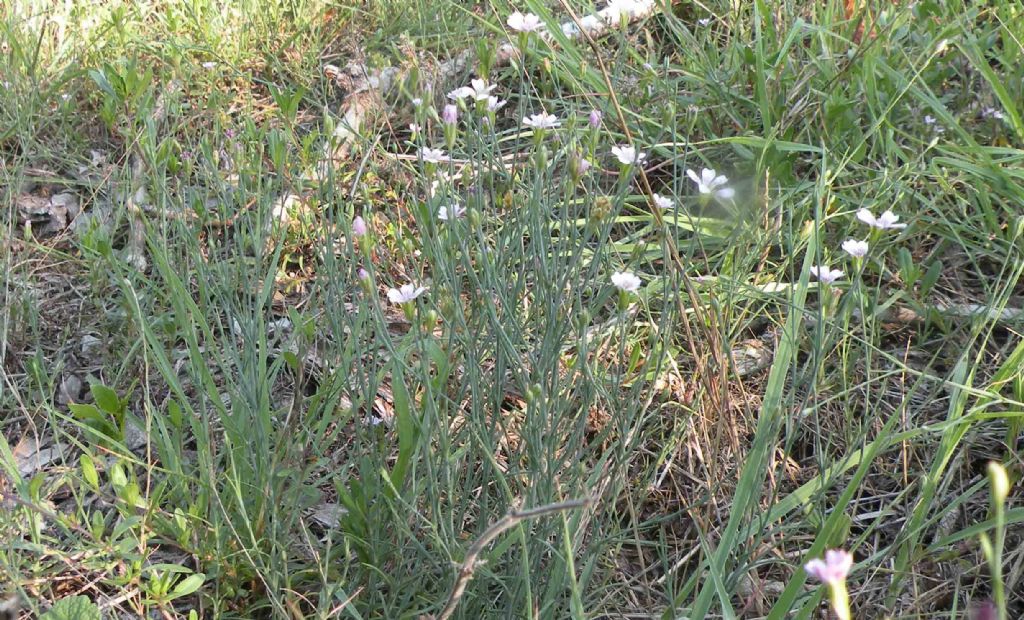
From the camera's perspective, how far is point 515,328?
4.17 feet

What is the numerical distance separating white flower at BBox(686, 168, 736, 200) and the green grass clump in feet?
0.08

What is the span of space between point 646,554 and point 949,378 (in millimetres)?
618

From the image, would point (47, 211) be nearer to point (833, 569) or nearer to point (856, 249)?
point (856, 249)

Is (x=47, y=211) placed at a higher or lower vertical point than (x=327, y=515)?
higher

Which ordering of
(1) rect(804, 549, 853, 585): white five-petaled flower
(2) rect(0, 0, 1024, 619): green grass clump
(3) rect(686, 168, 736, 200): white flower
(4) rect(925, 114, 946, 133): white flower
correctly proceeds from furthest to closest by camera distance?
(4) rect(925, 114, 946, 133): white flower → (3) rect(686, 168, 736, 200): white flower → (2) rect(0, 0, 1024, 619): green grass clump → (1) rect(804, 549, 853, 585): white five-petaled flower

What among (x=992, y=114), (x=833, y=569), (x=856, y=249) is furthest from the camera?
(x=992, y=114)

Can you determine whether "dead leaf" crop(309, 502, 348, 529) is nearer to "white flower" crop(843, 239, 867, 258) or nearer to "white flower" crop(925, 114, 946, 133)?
"white flower" crop(843, 239, 867, 258)

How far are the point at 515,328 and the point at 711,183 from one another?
585 millimetres

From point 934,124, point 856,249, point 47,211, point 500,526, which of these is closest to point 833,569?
point 500,526

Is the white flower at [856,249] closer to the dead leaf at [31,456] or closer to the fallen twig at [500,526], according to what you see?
the fallen twig at [500,526]

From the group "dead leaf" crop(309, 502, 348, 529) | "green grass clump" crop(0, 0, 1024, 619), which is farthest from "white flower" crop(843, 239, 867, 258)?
"dead leaf" crop(309, 502, 348, 529)

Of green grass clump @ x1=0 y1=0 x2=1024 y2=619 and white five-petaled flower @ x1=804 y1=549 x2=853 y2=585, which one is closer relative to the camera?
white five-petaled flower @ x1=804 y1=549 x2=853 y2=585

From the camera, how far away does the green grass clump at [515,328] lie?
4.23 feet

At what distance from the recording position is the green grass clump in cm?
129
